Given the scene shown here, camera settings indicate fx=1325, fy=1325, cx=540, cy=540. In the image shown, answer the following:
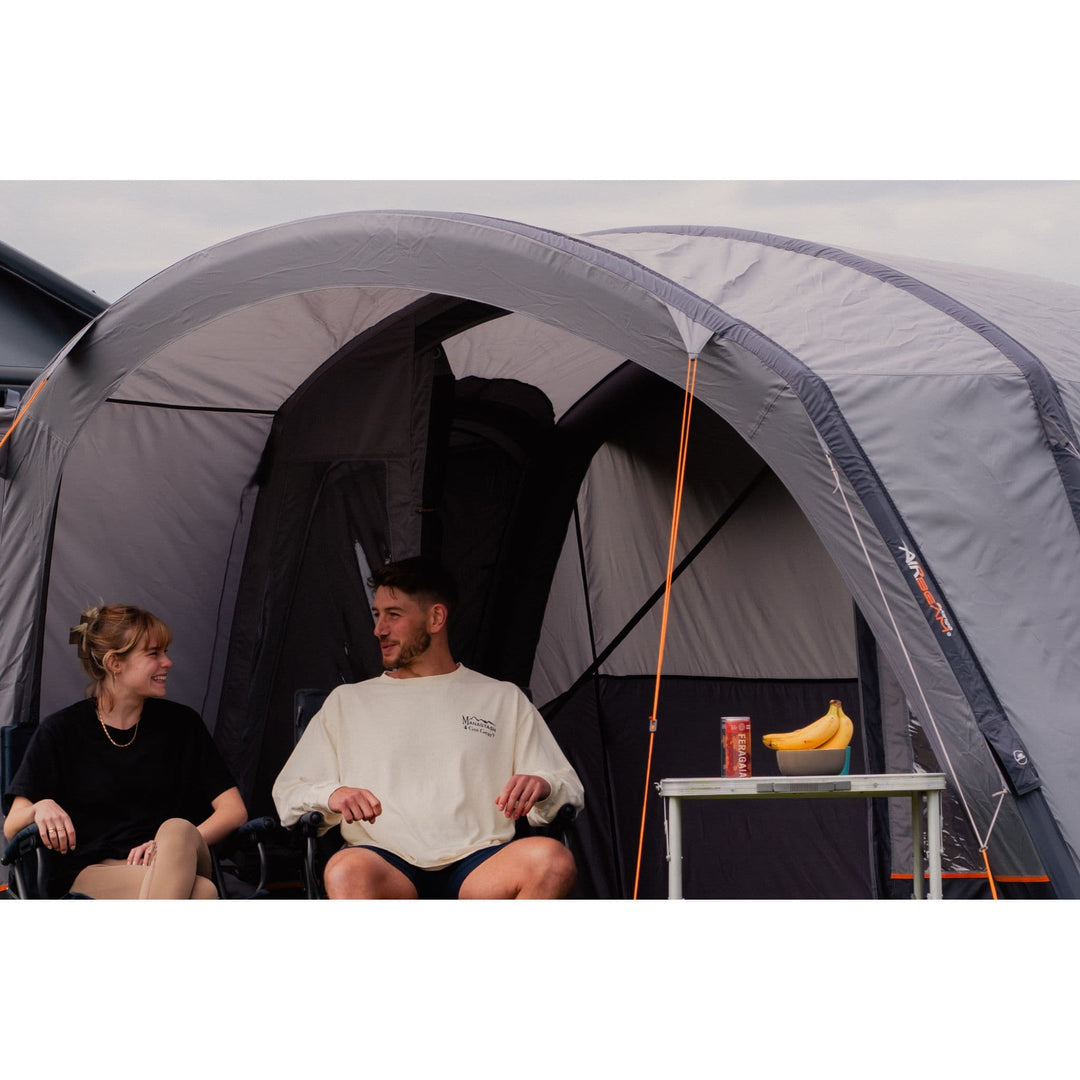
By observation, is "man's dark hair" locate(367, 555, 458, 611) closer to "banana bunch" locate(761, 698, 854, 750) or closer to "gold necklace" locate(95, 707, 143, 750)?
"gold necklace" locate(95, 707, 143, 750)

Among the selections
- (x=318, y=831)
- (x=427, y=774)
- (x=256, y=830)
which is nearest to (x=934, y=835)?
(x=427, y=774)

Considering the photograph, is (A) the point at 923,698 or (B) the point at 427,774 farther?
(B) the point at 427,774

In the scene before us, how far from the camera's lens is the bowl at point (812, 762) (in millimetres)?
2867

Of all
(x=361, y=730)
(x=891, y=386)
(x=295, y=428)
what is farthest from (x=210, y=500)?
(x=891, y=386)

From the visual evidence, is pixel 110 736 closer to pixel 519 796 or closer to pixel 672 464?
pixel 519 796

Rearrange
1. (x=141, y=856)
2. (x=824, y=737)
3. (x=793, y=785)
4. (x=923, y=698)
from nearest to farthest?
(x=793, y=785) → (x=923, y=698) → (x=824, y=737) → (x=141, y=856)

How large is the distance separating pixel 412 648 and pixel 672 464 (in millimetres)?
1293

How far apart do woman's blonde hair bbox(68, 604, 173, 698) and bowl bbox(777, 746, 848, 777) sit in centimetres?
163

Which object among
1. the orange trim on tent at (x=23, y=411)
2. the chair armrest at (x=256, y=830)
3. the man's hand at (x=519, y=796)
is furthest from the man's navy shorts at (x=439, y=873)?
the orange trim on tent at (x=23, y=411)

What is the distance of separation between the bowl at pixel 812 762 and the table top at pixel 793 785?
164 mm

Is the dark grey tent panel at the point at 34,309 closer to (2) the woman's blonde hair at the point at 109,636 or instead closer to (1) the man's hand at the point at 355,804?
(2) the woman's blonde hair at the point at 109,636

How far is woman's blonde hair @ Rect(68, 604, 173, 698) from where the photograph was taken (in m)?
3.45

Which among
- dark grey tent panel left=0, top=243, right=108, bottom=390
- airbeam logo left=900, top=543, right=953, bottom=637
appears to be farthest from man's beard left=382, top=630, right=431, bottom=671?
dark grey tent panel left=0, top=243, right=108, bottom=390

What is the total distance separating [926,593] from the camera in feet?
9.37
